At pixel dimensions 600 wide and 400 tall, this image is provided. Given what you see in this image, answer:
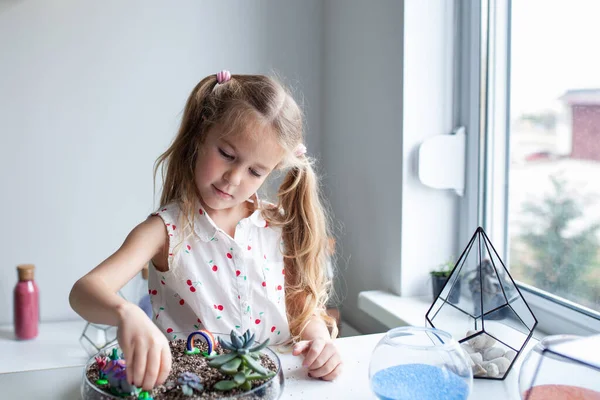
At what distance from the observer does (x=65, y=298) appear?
162 centimetres

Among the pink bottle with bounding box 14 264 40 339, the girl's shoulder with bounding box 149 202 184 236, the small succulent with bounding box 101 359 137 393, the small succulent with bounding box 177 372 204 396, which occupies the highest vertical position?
the girl's shoulder with bounding box 149 202 184 236

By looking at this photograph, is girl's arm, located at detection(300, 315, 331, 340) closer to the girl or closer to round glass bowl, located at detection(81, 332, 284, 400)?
the girl

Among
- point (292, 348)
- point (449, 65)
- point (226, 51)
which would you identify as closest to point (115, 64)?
point (226, 51)

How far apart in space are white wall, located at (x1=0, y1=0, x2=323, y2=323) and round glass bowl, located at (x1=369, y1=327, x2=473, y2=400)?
1.09 m

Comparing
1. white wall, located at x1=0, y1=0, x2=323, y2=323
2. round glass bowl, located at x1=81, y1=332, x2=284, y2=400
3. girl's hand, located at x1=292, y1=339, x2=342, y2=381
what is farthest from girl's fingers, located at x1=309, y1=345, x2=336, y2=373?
white wall, located at x1=0, y1=0, x2=323, y2=323

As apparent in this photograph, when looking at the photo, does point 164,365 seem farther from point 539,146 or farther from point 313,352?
point 539,146

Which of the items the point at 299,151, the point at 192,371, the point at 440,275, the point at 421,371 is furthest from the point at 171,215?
the point at 440,275

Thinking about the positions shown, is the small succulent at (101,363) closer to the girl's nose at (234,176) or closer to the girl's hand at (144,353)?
the girl's hand at (144,353)

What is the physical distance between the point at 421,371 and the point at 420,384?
2cm

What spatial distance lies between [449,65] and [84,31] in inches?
35.8

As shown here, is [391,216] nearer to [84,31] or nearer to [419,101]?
[419,101]

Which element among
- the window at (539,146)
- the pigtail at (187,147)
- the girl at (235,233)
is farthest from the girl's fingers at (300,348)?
the window at (539,146)

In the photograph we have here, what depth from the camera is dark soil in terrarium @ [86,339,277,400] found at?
661mm

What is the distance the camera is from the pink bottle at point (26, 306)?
4.92 feet
